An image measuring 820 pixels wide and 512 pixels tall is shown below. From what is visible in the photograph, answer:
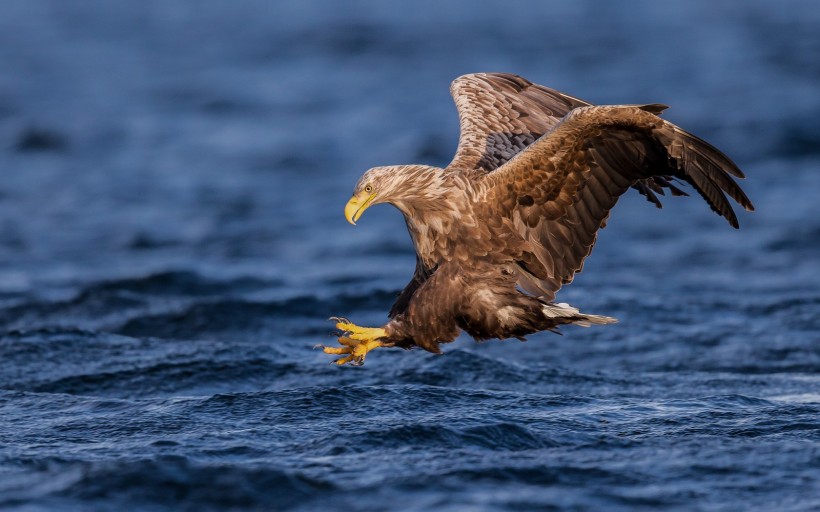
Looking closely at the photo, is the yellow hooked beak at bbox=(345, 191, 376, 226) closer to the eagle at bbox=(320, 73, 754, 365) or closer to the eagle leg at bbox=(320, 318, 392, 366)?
the eagle at bbox=(320, 73, 754, 365)

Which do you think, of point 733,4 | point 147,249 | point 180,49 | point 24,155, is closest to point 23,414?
point 147,249

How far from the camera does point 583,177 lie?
7.06 m

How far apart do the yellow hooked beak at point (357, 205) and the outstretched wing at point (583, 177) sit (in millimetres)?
642

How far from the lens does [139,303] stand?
11.4 meters

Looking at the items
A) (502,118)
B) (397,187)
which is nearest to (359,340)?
(397,187)

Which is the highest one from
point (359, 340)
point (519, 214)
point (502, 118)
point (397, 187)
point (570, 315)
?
point (502, 118)

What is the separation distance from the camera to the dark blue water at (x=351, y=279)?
675 cm

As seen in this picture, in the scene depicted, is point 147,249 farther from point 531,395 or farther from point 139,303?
point 531,395

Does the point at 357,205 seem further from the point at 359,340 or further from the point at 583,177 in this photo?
the point at 583,177

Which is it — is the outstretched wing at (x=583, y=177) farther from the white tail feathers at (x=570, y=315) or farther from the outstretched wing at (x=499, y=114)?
the outstretched wing at (x=499, y=114)

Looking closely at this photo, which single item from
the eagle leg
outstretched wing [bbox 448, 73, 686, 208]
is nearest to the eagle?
the eagle leg

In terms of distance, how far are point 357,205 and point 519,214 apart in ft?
3.04

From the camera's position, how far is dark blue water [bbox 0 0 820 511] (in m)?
6.75

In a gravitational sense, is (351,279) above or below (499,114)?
below
